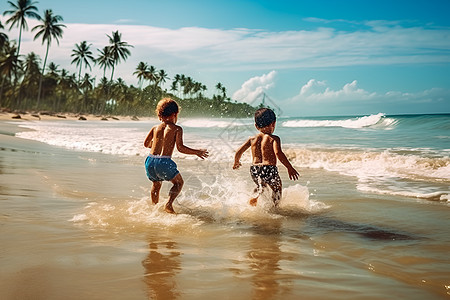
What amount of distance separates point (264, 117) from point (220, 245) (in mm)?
2103

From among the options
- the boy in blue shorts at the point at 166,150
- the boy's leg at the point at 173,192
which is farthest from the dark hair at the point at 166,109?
the boy's leg at the point at 173,192

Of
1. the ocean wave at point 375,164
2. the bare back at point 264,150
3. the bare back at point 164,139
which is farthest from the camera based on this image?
the ocean wave at point 375,164

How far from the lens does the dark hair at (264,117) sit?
5.00 meters

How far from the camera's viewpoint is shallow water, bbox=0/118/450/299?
243cm

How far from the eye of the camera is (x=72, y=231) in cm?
366

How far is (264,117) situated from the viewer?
197 inches

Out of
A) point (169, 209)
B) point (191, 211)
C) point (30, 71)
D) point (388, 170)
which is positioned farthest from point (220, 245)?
point (30, 71)

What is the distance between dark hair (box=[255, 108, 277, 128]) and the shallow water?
1010 mm

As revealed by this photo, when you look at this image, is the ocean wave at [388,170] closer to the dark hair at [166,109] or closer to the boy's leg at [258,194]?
the boy's leg at [258,194]

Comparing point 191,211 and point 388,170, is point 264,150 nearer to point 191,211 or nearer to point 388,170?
point 191,211

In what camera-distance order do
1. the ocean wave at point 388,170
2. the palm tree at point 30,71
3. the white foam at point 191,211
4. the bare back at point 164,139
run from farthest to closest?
the palm tree at point 30,71
the ocean wave at point 388,170
the bare back at point 164,139
the white foam at point 191,211

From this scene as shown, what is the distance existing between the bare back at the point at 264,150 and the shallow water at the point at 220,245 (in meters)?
0.53

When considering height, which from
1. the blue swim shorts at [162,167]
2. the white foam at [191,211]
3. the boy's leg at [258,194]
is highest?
the blue swim shorts at [162,167]

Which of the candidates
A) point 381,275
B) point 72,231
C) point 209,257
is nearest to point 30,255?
point 72,231
